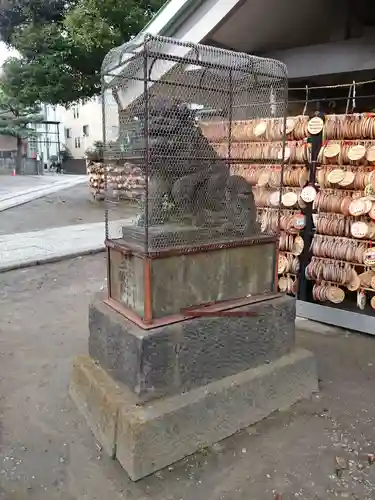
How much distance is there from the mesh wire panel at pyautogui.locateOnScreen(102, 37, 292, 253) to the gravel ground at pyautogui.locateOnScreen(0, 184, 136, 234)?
774 centimetres

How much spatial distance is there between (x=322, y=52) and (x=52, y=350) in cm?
518

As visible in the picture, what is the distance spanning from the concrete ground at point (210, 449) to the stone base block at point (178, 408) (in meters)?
0.07

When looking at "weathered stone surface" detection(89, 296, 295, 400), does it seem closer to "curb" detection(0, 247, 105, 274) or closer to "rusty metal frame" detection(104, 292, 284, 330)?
→ "rusty metal frame" detection(104, 292, 284, 330)

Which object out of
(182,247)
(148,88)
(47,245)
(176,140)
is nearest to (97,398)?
(182,247)

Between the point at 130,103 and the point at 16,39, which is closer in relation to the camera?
the point at 130,103

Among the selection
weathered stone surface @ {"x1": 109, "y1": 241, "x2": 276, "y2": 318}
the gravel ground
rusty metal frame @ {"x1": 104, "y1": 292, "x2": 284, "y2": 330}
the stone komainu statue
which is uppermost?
the stone komainu statue

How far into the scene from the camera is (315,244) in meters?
4.45

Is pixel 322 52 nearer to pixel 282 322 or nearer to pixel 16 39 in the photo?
pixel 282 322

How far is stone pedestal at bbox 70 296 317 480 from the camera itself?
8.38 feet

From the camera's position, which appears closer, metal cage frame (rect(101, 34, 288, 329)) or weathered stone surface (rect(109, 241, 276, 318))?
metal cage frame (rect(101, 34, 288, 329))

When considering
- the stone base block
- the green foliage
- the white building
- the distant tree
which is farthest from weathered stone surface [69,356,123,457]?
the distant tree

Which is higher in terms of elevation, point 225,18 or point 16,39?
point 16,39

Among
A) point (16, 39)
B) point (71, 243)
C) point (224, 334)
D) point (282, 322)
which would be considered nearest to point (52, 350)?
point (224, 334)

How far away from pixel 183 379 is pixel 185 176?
53.0 inches
